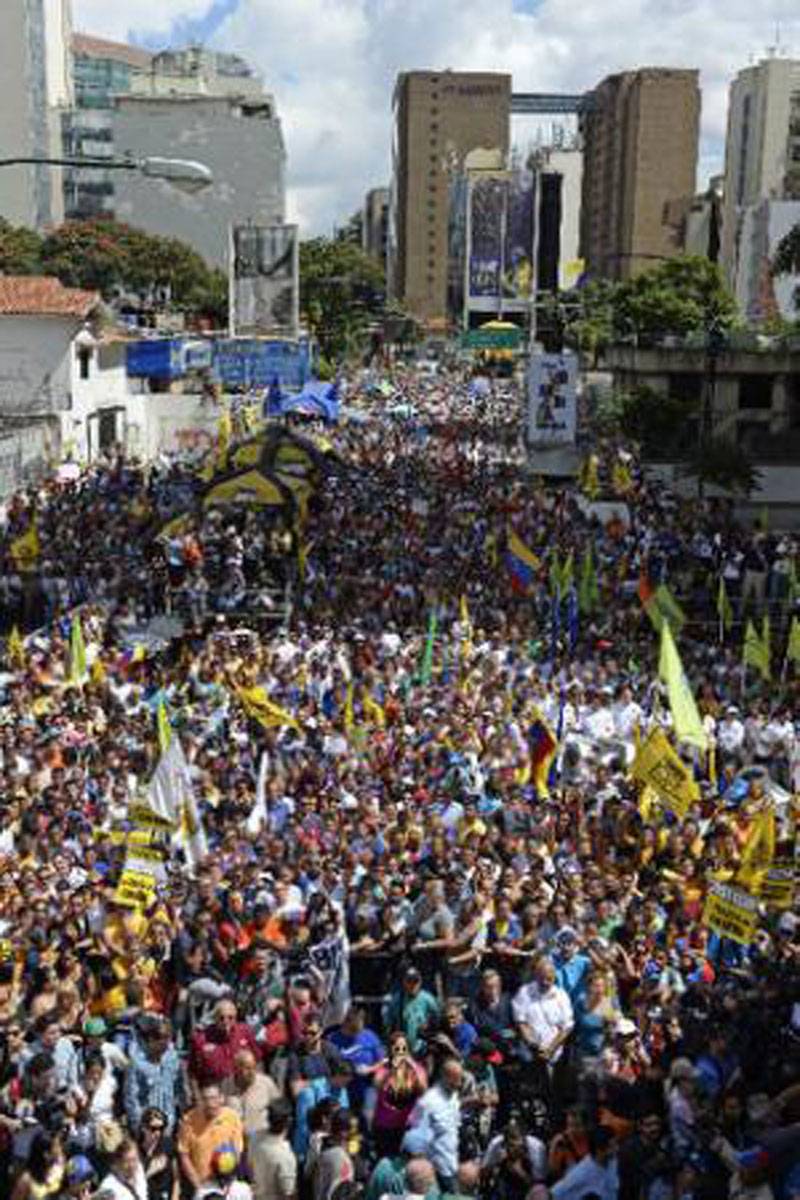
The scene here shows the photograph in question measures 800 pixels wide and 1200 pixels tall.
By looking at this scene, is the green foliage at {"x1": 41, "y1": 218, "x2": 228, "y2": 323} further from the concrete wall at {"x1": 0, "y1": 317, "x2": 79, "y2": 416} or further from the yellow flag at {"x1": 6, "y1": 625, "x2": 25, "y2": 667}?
the yellow flag at {"x1": 6, "y1": 625, "x2": 25, "y2": 667}

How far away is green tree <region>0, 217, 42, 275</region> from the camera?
72938 millimetres

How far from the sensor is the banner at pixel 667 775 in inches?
435

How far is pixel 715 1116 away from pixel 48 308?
3356 centimetres

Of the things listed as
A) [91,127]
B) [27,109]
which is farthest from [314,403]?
[91,127]

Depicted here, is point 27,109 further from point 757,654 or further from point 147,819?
point 147,819

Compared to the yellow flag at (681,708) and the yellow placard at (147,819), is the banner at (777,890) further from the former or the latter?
the yellow placard at (147,819)

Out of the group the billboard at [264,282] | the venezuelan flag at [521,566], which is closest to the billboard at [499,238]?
the billboard at [264,282]

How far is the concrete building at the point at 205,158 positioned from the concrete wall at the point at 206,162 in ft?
0.27

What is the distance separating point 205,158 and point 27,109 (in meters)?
14.4

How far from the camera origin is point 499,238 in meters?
140

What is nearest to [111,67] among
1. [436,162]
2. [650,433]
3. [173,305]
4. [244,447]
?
[436,162]

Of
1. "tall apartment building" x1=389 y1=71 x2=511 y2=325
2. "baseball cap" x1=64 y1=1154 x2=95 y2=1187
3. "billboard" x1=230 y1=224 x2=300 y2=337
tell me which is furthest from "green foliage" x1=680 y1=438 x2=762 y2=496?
"tall apartment building" x1=389 y1=71 x2=511 y2=325

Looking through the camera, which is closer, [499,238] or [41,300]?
→ [41,300]

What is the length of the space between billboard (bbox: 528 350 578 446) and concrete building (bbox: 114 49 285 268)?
280 feet
